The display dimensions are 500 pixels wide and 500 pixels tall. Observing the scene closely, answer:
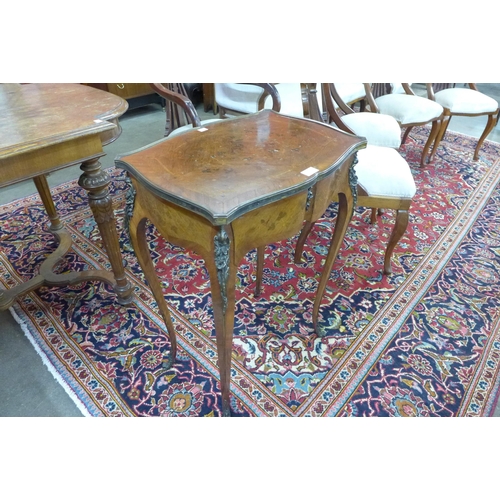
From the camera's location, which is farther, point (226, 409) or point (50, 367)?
point (50, 367)

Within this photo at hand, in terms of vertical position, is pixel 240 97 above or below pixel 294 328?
above

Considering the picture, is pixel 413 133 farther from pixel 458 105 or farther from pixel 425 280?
pixel 425 280

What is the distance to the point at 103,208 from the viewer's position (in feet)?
4.48

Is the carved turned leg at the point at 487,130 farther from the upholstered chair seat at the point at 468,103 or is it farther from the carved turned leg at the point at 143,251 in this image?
the carved turned leg at the point at 143,251

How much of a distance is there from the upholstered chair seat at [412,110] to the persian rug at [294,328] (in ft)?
2.85

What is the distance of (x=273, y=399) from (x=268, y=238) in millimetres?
708

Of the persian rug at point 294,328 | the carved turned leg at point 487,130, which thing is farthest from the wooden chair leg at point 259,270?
the carved turned leg at point 487,130

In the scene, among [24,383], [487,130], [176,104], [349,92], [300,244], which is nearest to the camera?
[24,383]

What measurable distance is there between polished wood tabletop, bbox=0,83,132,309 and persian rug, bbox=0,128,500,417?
0.25 metres

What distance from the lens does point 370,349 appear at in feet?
4.90

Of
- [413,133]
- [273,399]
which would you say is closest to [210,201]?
[273,399]

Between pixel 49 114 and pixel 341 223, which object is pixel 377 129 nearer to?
pixel 341 223

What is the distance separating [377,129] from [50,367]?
7.04 feet

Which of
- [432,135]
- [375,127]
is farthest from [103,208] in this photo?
[432,135]
